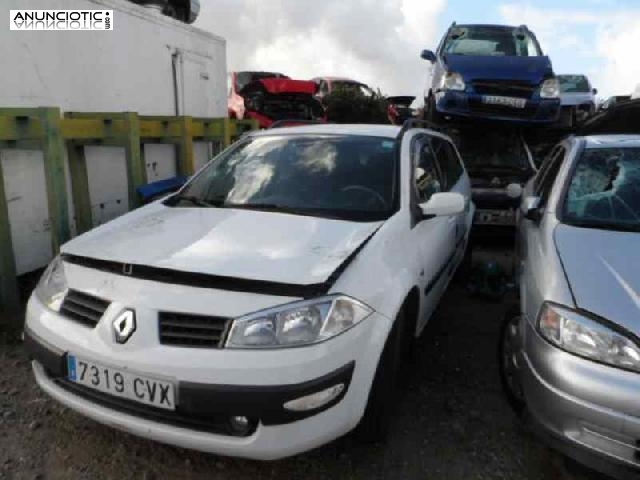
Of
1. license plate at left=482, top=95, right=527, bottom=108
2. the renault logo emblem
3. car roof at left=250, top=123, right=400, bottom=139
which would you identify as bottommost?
the renault logo emblem

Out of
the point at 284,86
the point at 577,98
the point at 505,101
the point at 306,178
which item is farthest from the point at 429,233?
the point at 577,98

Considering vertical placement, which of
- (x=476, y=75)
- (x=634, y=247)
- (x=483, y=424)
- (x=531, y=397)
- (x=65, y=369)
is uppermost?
(x=476, y=75)

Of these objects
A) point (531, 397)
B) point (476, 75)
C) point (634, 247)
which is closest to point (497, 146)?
point (476, 75)

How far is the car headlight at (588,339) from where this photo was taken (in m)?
1.95

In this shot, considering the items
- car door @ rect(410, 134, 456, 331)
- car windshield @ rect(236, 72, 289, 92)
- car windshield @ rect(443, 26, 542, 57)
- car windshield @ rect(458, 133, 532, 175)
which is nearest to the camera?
car door @ rect(410, 134, 456, 331)

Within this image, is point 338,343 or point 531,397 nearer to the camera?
point 338,343

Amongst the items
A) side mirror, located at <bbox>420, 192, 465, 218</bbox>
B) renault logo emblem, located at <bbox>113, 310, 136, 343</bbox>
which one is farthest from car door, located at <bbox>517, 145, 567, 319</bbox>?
renault logo emblem, located at <bbox>113, 310, 136, 343</bbox>

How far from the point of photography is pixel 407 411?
2820 mm

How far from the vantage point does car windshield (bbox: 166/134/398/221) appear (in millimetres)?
2902

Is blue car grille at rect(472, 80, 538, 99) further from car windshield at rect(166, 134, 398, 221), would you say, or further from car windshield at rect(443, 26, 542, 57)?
car windshield at rect(166, 134, 398, 221)

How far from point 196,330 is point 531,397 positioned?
4.57 ft

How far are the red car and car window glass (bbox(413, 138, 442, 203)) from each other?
6348mm

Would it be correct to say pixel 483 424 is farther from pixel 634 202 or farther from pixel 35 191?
pixel 35 191

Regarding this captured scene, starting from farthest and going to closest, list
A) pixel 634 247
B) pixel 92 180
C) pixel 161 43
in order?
1. pixel 161 43
2. pixel 92 180
3. pixel 634 247
